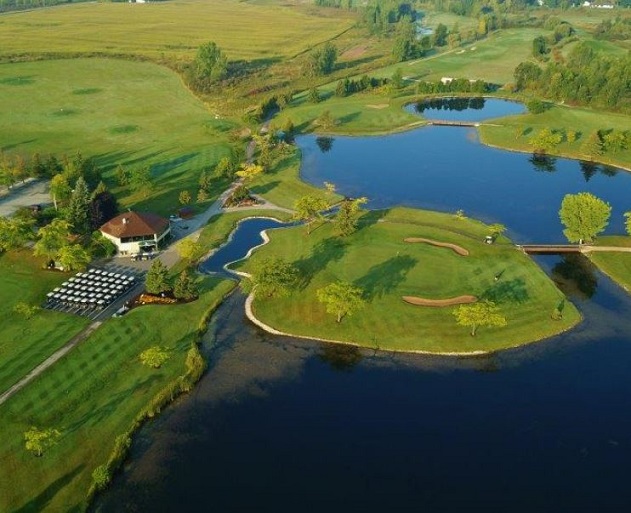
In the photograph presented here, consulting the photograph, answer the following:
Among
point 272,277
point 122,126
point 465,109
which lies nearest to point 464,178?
point 465,109

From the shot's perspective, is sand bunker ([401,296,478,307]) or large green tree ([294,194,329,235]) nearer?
sand bunker ([401,296,478,307])

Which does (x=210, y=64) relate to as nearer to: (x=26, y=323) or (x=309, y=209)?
(x=309, y=209)

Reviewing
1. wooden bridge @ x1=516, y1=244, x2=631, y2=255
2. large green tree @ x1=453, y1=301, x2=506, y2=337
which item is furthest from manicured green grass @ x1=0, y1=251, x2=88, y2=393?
wooden bridge @ x1=516, y1=244, x2=631, y2=255

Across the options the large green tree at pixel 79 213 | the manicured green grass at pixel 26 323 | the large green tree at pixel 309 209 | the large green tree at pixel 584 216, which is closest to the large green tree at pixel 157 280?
the manicured green grass at pixel 26 323

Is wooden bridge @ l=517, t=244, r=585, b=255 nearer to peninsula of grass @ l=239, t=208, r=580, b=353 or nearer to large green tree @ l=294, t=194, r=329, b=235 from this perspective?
peninsula of grass @ l=239, t=208, r=580, b=353

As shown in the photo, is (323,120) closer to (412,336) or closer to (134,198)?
(134,198)

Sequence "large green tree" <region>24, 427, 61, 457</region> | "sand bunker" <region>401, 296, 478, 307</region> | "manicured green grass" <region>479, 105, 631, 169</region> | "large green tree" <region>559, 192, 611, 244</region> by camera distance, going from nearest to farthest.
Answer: "large green tree" <region>24, 427, 61, 457</region> → "sand bunker" <region>401, 296, 478, 307</region> → "large green tree" <region>559, 192, 611, 244</region> → "manicured green grass" <region>479, 105, 631, 169</region>

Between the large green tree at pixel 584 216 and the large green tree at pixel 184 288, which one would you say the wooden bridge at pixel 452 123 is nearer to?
the large green tree at pixel 584 216
